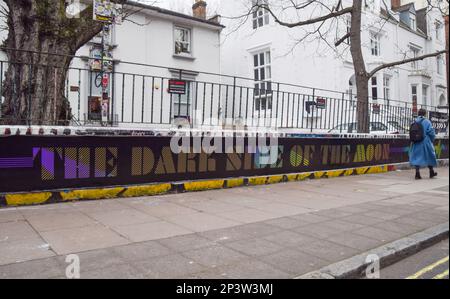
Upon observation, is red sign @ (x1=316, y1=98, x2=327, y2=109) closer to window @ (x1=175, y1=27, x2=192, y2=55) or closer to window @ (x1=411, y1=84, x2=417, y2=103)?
window @ (x1=175, y1=27, x2=192, y2=55)

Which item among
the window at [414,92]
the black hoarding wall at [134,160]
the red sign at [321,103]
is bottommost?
the black hoarding wall at [134,160]

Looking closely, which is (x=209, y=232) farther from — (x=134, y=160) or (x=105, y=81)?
(x=105, y=81)

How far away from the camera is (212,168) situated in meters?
8.11

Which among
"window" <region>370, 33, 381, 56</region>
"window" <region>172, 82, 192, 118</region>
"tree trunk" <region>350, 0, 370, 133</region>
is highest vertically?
"window" <region>370, 33, 381, 56</region>

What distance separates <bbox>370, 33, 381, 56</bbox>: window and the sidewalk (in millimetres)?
20327

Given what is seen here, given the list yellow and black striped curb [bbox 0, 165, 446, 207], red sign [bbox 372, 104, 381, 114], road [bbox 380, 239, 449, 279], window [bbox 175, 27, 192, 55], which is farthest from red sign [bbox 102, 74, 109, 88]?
window [bbox 175, 27, 192, 55]

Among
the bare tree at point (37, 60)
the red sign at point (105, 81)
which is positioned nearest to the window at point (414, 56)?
the red sign at point (105, 81)

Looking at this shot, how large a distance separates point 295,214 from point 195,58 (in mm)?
16953

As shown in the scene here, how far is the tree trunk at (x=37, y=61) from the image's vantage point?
646cm

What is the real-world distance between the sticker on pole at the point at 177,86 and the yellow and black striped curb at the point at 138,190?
72.8 inches

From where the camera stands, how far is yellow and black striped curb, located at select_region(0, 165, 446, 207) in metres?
5.91

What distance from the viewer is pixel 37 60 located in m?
6.61

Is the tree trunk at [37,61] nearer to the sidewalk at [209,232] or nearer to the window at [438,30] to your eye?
the sidewalk at [209,232]

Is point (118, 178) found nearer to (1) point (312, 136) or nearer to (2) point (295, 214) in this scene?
(2) point (295, 214)
